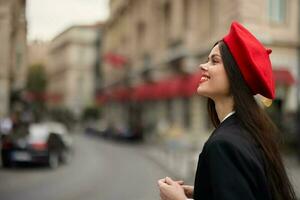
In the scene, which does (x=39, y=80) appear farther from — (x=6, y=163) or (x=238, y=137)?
(x=238, y=137)

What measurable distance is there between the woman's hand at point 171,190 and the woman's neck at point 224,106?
33 cm

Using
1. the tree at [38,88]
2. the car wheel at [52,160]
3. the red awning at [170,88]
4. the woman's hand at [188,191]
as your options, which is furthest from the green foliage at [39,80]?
the woman's hand at [188,191]

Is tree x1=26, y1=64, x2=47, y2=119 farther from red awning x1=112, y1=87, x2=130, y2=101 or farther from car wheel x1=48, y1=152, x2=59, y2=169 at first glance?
car wheel x1=48, y1=152, x2=59, y2=169

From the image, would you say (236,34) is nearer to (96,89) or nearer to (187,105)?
(187,105)

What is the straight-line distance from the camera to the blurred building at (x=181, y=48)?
88.4 ft

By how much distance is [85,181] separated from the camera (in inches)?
693

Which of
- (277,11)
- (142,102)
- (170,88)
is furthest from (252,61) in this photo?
(142,102)

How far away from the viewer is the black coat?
2.10m

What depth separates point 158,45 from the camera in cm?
4334

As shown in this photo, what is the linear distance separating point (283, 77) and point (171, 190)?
24.7m

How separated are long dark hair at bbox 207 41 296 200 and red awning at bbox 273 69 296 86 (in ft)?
79.6

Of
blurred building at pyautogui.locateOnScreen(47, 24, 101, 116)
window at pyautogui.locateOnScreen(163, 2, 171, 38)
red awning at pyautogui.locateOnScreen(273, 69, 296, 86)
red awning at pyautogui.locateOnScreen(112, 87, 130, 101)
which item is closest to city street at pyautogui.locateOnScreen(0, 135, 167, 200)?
red awning at pyautogui.locateOnScreen(273, 69, 296, 86)

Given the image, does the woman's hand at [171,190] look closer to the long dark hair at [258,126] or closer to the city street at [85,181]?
the long dark hair at [258,126]

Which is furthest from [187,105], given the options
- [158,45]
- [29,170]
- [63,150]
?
[29,170]
